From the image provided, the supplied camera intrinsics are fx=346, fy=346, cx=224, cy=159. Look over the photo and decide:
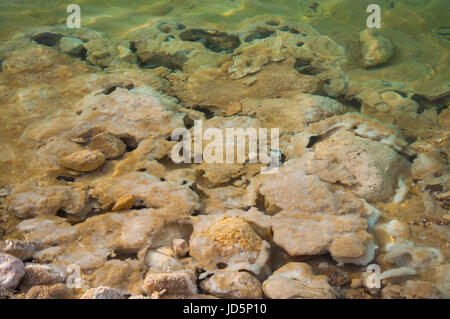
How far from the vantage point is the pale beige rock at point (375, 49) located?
462 centimetres

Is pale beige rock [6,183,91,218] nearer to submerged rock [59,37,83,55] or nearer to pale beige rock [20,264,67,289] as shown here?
pale beige rock [20,264,67,289]

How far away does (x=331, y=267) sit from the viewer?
2.36m

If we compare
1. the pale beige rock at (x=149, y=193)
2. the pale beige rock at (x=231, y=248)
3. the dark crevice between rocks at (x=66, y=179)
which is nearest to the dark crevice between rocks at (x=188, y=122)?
the pale beige rock at (x=149, y=193)

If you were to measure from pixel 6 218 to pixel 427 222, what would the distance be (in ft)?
10.6

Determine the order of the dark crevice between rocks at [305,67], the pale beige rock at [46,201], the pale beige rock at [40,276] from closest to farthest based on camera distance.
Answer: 1. the pale beige rock at [40,276]
2. the pale beige rock at [46,201]
3. the dark crevice between rocks at [305,67]

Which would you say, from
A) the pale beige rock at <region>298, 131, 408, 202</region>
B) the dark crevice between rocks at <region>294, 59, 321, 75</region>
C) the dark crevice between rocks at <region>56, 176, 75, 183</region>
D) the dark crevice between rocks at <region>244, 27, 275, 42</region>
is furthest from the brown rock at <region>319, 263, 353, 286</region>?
the dark crevice between rocks at <region>244, 27, 275, 42</region>

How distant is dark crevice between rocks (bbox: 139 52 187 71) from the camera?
4645mm

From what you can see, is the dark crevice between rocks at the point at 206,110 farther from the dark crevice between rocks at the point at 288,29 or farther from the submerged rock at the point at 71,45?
the dark crevice between rocks at the point at 288,29

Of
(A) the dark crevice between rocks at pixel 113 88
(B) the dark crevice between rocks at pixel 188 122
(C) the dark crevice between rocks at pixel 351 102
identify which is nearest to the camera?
(B) the dark crevice between rocks at pixel 188 122

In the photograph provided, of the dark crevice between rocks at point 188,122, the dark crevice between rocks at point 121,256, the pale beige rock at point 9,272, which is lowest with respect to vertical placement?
the dark crevice between rocks at point 121,256

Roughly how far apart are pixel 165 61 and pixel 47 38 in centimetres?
177

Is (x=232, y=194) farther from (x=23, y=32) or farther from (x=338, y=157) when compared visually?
(x=23, y=32)

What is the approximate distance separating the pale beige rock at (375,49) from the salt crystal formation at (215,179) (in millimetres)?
33
